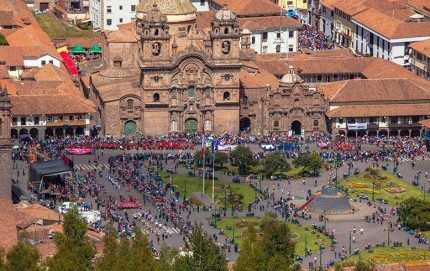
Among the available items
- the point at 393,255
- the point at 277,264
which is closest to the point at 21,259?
the point at 277,264

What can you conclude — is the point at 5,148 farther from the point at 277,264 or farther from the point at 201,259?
the point at 277,264

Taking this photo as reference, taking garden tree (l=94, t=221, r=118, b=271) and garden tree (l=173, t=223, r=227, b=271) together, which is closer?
garden tree (l=173, t=223, r=227, b=271)

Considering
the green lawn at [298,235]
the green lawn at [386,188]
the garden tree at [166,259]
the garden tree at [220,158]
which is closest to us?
the garden tree at [166,259]

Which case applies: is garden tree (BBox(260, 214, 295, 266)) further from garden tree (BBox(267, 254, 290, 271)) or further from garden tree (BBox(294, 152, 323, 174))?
garden tree (BBox(294, 152, 323, 174))

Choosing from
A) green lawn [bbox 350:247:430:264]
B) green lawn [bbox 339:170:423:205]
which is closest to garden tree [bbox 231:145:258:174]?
green lawn [bbox 339:170:423:205]

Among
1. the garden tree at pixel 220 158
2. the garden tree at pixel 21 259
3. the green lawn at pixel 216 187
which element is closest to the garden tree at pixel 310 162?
the green lawn at pixel 216 187

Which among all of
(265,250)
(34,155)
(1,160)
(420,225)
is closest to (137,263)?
(265,250)

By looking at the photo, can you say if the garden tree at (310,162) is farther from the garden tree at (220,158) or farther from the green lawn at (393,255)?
the green lawn at (393,255)
